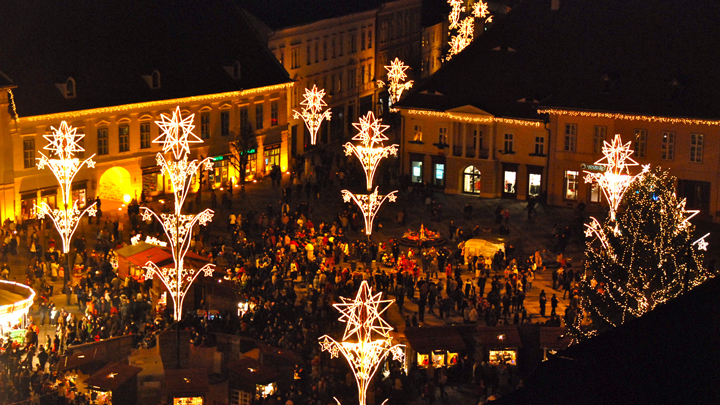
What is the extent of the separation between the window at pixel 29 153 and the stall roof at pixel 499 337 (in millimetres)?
25766

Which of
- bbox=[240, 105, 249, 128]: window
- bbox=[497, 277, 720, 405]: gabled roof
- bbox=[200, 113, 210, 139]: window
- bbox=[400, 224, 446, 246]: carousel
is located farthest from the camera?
bbox=[240, 105, 249, 128]: window

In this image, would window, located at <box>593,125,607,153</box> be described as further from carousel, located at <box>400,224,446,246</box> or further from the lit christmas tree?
the lit christmas tree

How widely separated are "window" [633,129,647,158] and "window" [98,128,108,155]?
26.2 metres

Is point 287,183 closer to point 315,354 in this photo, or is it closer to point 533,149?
point 533,149

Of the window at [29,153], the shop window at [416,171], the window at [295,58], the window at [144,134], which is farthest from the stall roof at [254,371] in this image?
the window at [295,58]

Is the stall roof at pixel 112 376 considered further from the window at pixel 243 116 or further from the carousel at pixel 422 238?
the window at pixel 243 116

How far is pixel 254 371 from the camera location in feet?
113

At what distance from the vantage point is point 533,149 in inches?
2549

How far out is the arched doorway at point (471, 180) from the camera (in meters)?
65.8

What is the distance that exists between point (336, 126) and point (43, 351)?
46.0 meters

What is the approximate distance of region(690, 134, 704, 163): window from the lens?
60375 mm

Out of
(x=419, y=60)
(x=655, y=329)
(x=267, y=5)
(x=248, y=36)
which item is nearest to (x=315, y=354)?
(x=655, y=329)

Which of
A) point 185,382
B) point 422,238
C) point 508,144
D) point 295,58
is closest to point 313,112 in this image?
point 295,58

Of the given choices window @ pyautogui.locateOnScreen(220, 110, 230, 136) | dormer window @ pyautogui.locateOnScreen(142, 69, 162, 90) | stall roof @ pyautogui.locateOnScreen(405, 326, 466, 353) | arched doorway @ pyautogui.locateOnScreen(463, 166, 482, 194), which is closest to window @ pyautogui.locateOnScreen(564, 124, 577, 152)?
arched doorway @ pyautogui.locateOnScreen(463, 166, 482, 194)
